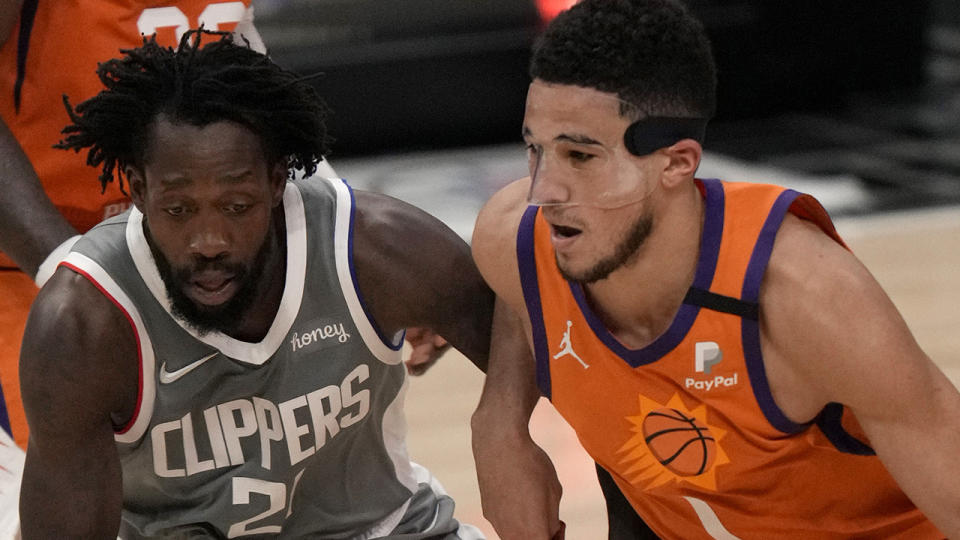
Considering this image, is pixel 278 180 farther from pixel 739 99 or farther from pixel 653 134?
pixel 739 99

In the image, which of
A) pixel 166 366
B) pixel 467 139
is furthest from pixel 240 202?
pixel 467 139

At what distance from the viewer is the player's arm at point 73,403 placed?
266cm

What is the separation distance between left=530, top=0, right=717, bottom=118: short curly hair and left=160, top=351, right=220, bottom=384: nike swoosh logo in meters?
0.88

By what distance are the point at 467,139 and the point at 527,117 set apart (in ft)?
20.5

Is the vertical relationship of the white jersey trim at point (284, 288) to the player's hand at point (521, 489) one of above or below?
above

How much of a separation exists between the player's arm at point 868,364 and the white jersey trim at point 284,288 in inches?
36.5

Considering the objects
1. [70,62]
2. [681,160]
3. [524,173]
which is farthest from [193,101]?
[524,173]

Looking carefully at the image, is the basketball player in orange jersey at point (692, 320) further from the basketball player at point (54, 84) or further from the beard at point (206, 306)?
the basketball player at point (54, 84)

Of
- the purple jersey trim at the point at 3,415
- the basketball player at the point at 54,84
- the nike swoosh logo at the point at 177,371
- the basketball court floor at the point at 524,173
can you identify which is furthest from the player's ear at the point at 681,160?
the basketball court floor at the point at 524,173

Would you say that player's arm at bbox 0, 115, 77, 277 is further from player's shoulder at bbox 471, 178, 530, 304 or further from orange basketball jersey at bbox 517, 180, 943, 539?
orange basketball jersey at bbox 517, 180, 943, 539

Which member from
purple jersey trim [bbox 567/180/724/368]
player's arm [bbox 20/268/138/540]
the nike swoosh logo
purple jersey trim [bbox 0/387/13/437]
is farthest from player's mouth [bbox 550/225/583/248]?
purple jersey trim [bbox 0/387/13/437]

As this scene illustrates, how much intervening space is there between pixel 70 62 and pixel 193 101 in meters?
0.69

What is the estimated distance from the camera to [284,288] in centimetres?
285

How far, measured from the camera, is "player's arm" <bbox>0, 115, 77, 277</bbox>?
3037 mm
